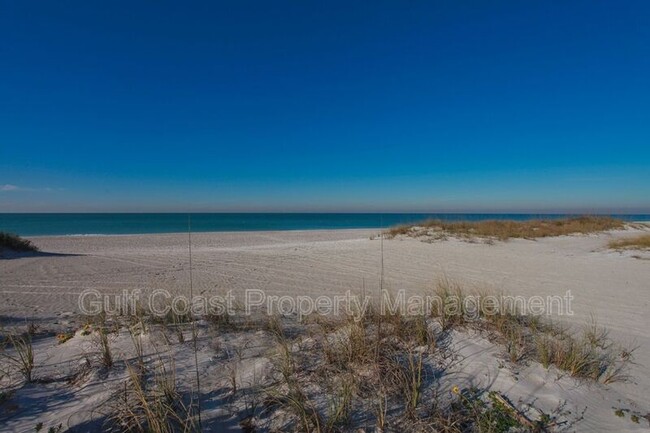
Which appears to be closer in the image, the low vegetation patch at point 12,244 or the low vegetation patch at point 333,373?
the low vegetation patch at point 333,373

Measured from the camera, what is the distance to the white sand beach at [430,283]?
8.50 ft

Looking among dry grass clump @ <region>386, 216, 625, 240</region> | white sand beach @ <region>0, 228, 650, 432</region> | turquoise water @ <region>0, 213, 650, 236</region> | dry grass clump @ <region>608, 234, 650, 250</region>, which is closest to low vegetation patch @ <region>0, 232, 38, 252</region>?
white sand beach @ <region>0, 228, 650, 432</region>

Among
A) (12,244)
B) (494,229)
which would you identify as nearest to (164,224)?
(12,244)

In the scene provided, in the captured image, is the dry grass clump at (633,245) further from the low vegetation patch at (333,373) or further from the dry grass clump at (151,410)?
the dry grass clump at (151,410)

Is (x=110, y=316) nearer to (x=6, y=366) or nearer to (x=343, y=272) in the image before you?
(x=6, y=366)

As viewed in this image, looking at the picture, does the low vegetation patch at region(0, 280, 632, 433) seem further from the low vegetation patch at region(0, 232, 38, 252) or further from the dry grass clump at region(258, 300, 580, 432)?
the low vegetation patch at region(0, 232, 38, 252)

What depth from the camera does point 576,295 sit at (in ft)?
20.7

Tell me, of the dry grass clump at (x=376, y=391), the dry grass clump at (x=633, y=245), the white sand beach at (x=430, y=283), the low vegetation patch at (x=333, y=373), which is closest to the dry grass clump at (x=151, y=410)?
the low vegetation patch at (x=333, y=373)

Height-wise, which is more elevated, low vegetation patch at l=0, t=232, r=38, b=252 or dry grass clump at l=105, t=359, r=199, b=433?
low vegetation patch at l=0, t=232, r=38, b=252

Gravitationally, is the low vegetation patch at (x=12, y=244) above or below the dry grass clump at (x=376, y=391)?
above

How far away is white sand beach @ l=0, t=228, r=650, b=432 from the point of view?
102 inches

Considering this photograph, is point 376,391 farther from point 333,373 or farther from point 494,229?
point 494,229

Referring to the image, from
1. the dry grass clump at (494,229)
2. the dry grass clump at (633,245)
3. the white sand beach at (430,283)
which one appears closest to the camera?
the white sand beach at (430,283)

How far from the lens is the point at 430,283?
7.49m
